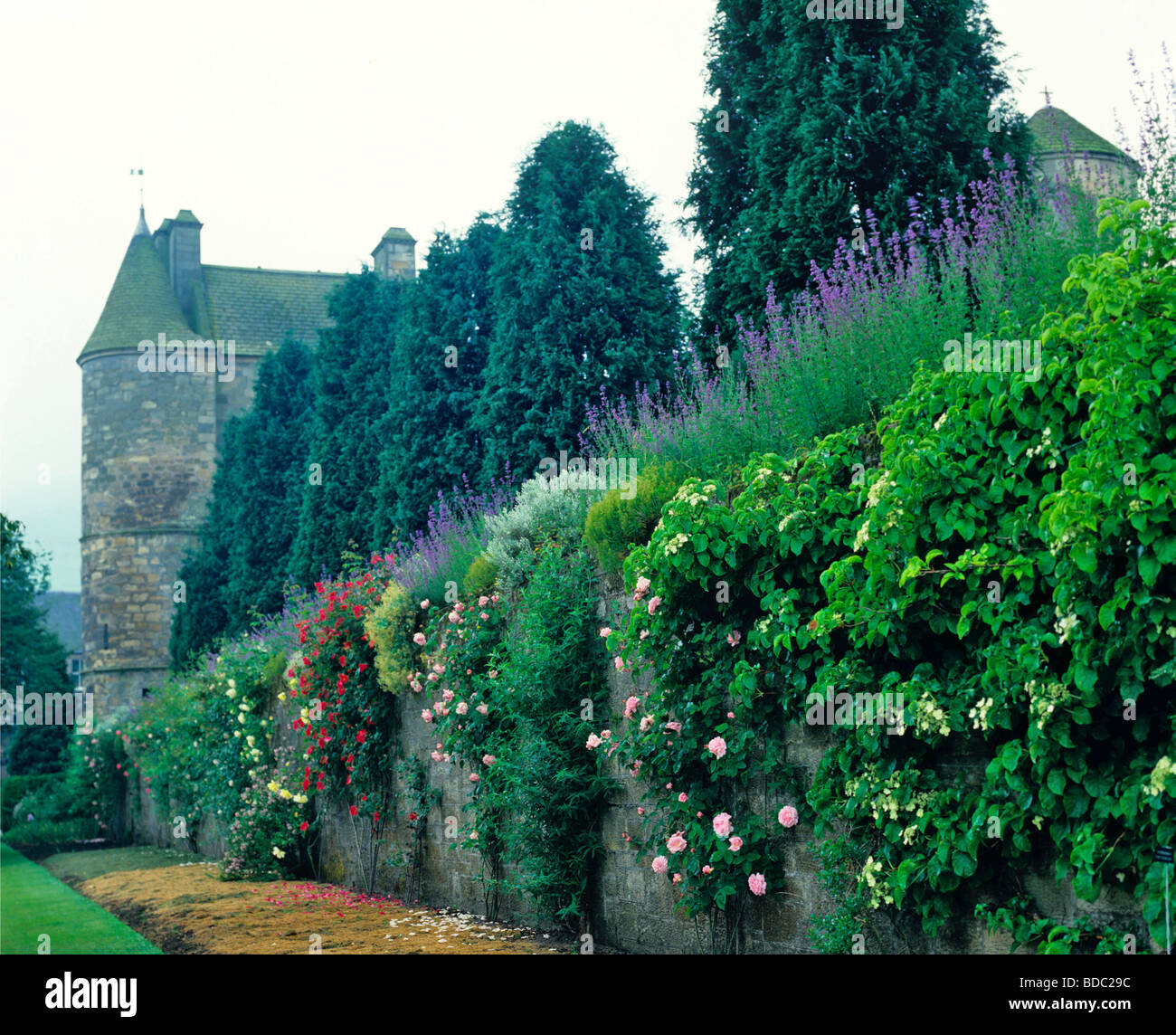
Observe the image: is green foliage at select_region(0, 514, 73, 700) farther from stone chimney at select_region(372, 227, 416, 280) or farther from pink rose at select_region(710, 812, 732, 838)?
pink rose at select_region(710, 812, 732, 838)

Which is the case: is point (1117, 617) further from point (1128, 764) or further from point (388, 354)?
point (388, 354)

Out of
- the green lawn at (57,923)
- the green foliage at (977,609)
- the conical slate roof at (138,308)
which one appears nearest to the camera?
the green foliage at (977,609)

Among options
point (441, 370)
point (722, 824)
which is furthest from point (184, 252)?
point (722, 824)

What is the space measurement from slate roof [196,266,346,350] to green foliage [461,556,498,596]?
2649cm

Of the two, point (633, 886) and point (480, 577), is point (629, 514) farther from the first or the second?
point (480, 577)

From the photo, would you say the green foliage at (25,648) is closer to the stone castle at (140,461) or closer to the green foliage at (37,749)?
the green foliage at (37,749)

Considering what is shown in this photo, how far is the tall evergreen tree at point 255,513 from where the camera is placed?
23.3 m

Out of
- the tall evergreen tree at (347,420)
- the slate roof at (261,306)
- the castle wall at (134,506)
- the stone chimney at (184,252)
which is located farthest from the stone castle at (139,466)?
the tall evergreen tree at (347,420)

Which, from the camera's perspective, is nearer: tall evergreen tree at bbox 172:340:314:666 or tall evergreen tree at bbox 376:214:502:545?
tall evergreen tree at bbox 376:214:502:545

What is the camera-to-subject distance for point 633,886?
6590 mm

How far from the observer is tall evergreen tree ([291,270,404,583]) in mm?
18719

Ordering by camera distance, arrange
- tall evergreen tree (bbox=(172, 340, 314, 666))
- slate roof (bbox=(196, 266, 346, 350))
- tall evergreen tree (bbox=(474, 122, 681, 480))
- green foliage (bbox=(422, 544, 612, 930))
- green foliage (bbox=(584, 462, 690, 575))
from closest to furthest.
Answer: green foliage (bbox=(584, 462, 690, 575)), green foliage (bbox=(422, 544, 612, 930)), tall evergreen tree (bbox=(474, 122, 681, 480)), tall evergreen tree (bbox=(172, 340, 314, 666)), slate roof (bbox=(196, 266, 346, 350))

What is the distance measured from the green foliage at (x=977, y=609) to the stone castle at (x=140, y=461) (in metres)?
27.4

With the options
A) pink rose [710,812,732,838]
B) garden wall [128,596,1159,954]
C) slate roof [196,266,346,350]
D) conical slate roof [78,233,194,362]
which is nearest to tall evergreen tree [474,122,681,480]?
garden wall [128,596,1159,954]
